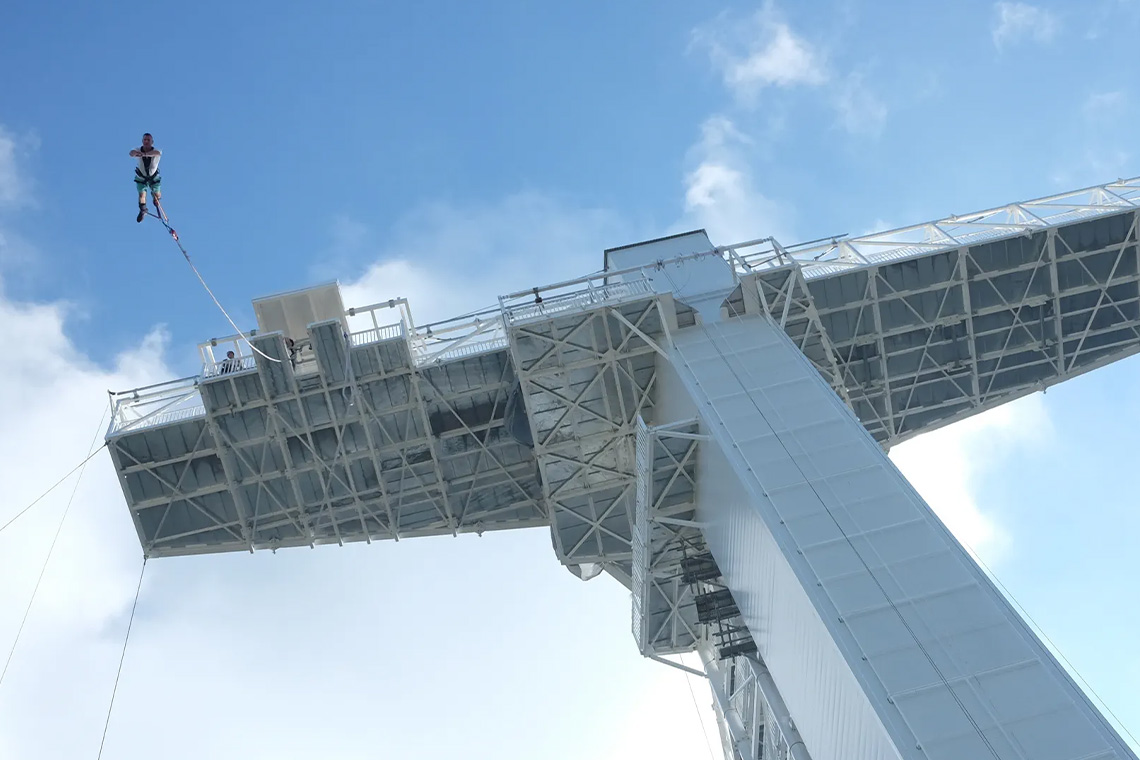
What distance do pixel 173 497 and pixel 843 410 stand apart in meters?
19.3

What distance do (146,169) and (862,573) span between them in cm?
1704

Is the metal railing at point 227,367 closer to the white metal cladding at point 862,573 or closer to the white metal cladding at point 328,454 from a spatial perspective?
the white metal cladding at point 328,454

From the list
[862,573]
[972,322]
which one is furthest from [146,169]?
[972,322]

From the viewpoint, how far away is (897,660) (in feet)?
64.3

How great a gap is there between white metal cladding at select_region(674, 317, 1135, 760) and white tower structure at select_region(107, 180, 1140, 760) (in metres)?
0.09

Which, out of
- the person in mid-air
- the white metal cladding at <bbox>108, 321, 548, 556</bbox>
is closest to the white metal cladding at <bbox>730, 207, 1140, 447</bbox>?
the white metal cladding at <bbox>108, 321, 548, 556</bbox>

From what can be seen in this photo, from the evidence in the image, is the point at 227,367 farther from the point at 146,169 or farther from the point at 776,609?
the point at 776,609

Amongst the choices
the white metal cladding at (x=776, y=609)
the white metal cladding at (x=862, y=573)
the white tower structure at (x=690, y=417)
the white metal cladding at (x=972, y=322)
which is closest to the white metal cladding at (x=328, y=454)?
the white tower structure at (x=690, y=417)

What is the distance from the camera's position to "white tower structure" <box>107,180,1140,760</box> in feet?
78.2

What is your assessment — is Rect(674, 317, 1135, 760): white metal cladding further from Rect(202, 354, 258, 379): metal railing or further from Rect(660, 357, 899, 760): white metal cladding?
Rect(202, 354, 258, 379): metal railing

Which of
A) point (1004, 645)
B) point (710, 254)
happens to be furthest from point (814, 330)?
point (1004, 645)

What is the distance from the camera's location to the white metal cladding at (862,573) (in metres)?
18.6

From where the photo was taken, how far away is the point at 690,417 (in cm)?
2702

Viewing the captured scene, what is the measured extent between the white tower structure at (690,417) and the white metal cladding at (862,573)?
0.09 meters
